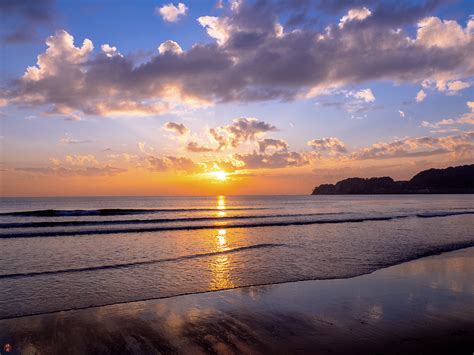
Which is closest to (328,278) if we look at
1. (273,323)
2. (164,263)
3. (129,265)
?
(273,323)

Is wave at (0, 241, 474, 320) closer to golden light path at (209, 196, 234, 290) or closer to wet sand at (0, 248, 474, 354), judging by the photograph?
wet sand at (0, 248, 474, 354)

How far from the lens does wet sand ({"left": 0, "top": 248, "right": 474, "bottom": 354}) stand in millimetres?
6500

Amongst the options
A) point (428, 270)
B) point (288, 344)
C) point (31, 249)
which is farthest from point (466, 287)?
point (31, 249)

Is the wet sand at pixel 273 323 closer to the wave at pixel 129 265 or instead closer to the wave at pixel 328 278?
the wave at pixel 328 278

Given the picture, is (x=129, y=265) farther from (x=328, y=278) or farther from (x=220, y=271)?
(x=328, y=278)

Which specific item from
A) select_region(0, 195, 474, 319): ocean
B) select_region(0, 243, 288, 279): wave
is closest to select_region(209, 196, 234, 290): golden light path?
select_region(0, 195, 474, 319): ocean

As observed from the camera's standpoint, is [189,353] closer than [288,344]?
Yes

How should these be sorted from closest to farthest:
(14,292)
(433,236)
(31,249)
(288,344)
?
(288,344)
(14,292)
(31,249)
(433,236)

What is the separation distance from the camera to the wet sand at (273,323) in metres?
6.50

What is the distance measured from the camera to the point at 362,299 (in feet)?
31.4

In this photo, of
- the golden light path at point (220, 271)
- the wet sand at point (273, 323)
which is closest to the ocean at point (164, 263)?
the golden light path at point (220, 271)

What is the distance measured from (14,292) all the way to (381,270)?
12.8 metres

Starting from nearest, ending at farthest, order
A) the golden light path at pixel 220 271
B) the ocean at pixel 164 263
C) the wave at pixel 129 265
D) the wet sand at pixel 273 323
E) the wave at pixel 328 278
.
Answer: the wet sand at pixel 273 323 < the wave at pixel 328 278 < the ocean at pixel 164 263 < the golden light path at pixel 220 271 < the wave at pixel 129 265

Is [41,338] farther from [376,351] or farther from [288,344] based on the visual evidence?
[376,351]
